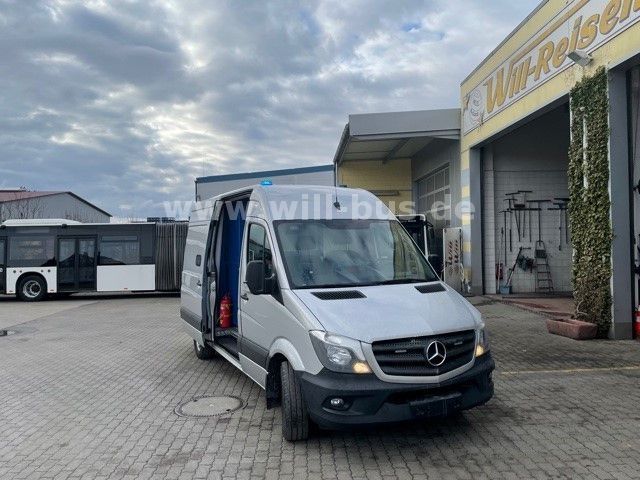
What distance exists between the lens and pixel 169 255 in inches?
790

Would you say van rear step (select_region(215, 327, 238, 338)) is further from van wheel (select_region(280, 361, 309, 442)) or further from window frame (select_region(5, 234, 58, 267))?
window frame (select_region(5, 234, 58, 267))

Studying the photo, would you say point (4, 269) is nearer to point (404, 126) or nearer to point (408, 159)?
point (404, 126)

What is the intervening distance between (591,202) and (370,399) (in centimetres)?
739

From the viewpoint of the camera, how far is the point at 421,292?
5.01 meters

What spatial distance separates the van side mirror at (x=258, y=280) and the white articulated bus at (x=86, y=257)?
1567 cm

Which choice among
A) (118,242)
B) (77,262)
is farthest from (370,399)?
(77,262)

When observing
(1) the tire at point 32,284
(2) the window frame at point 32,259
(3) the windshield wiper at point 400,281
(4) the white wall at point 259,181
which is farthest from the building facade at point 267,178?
(3) the windshield wiper at point 400,281

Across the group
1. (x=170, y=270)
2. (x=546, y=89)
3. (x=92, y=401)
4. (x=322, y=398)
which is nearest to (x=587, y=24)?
(x=546, y=89)

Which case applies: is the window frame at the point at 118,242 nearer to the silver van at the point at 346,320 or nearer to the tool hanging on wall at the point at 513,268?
the tool hanging on wall at the point at 513,268

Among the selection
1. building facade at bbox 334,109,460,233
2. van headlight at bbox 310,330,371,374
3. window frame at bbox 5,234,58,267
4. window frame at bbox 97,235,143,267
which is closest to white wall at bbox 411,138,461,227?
building facade at bbox 334,109,460,233

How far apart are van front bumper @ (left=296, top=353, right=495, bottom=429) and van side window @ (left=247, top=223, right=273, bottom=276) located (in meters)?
1.39

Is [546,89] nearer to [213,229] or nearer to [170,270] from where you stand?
[213,229]

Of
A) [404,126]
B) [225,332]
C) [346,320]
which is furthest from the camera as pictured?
[404,126]

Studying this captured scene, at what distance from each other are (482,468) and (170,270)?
17300 mm
